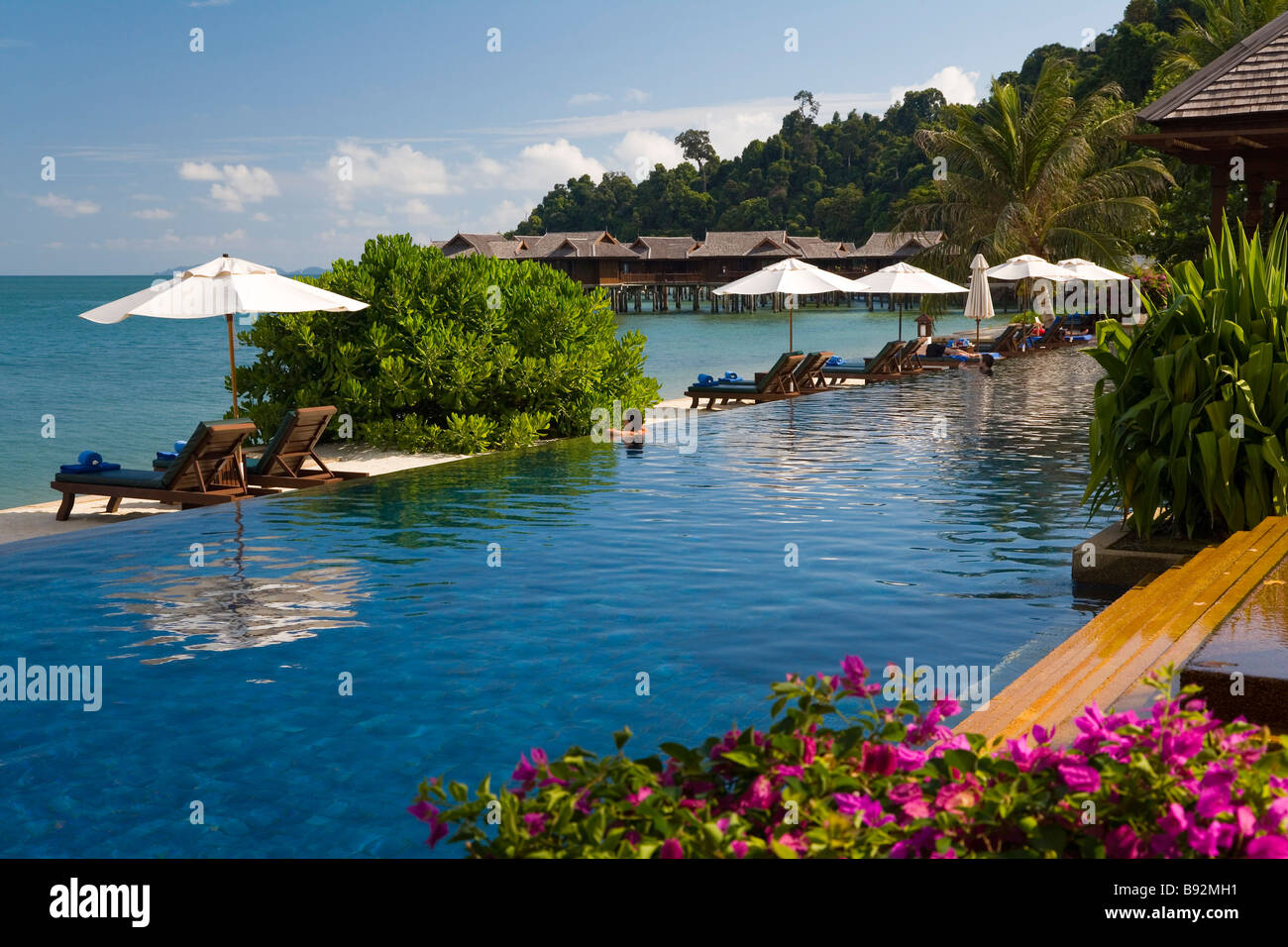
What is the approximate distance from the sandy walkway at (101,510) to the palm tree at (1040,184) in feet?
85.0

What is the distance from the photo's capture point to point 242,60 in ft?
285

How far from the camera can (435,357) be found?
602 inches

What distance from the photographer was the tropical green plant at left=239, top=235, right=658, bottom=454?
15305 millimetres

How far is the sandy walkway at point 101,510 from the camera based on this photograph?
10961mm

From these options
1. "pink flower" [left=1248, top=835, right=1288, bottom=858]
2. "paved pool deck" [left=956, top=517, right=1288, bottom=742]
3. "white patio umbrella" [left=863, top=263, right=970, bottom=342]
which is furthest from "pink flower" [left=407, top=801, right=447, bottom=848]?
"white patio umbrella" [left=863, top=263, right=970, bottom=342]

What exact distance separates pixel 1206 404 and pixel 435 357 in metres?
10.9

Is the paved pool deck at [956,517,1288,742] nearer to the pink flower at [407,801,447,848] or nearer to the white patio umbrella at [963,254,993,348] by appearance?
the pink flower at [407,801,447,848]

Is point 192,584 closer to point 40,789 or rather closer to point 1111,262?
point 40,789

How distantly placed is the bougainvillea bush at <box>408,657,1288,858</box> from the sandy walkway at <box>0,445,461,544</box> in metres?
8.42

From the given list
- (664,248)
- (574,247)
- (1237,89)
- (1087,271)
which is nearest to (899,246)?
(664,248)

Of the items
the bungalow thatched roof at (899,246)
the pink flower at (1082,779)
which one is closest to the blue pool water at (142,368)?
the bungalow thatched roof at (899,246)

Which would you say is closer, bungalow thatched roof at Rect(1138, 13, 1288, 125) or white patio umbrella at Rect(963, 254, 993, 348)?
bungalow thatched roof at Rect(1138, 13, 1288, 125)

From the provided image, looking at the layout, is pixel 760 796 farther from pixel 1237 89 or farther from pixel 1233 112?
pixel 1237 89

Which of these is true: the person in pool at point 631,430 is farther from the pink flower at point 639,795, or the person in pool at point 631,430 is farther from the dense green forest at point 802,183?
the dense green forest at point 802,183
